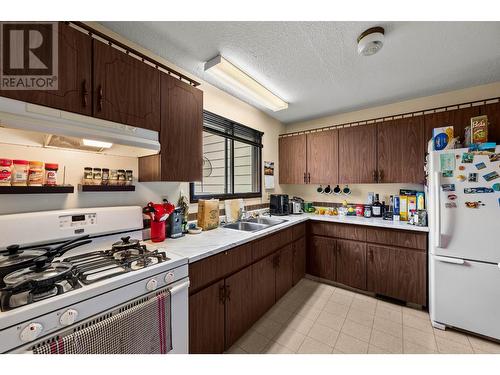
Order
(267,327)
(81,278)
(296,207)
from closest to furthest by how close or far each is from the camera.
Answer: (81,278)
(267,327)
(296,207)

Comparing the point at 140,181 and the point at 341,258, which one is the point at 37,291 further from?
the point at 341,258

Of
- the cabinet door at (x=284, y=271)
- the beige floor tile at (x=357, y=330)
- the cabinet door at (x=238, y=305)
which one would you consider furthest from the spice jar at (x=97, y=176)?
the beige floor tile at (x=357, y=330)

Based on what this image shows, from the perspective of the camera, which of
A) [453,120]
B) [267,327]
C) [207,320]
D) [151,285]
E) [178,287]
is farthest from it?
[453,120]

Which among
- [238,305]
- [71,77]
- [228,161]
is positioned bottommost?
[238,305]

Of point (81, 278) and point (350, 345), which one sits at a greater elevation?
point (81, 278)

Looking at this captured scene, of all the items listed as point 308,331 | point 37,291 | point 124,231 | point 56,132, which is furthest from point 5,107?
point 308,331

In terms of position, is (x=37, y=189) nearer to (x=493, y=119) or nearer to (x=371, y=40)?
(x=371, y=40)

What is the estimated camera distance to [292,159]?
321cm

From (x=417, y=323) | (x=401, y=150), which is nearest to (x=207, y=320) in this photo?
(x=417, y=323)

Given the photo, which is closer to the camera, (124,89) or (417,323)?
(124,89)

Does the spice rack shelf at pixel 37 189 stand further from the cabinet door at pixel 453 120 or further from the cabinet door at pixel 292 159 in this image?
the cabinet door at pixel 453 120

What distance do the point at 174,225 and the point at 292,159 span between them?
2.14m

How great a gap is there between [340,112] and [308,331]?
280 cm

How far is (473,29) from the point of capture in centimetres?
140
